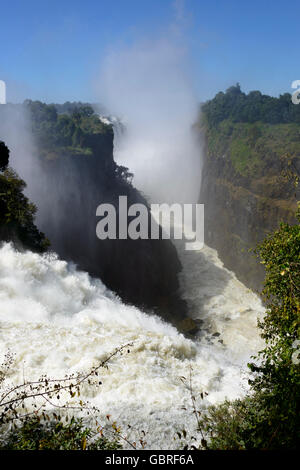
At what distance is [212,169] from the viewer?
44625 millimetres

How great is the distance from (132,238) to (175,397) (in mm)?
23007

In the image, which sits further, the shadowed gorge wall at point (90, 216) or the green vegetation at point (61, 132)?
the green vegetation at point (61, 132)

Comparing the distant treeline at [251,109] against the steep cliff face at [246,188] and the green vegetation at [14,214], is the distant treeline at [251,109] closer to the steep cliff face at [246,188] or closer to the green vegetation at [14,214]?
the steep cliff face at [246,188]

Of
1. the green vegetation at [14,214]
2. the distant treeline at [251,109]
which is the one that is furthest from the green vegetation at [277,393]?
the distant treeline at [251,109]

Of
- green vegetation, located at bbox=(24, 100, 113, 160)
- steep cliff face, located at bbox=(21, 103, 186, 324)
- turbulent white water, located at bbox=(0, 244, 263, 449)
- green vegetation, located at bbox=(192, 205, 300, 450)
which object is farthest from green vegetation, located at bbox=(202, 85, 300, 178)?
green vegetation, located at bbox=(192, 205, 300, 450)

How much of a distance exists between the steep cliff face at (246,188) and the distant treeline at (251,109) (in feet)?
7.07

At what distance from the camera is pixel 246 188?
113 ft

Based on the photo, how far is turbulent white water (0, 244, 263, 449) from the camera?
8.36m

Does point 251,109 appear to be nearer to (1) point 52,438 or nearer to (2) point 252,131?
(2) point 252,131

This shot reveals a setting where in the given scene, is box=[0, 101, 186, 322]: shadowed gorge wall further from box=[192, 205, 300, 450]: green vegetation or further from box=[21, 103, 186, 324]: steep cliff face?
box=[192, 205, 300, 450]: green vegetation

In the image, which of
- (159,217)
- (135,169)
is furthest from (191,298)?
(135,169)

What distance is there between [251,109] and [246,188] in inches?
864

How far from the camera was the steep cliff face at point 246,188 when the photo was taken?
28.7m

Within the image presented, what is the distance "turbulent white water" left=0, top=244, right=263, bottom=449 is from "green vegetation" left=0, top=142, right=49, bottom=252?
1.18 metres
